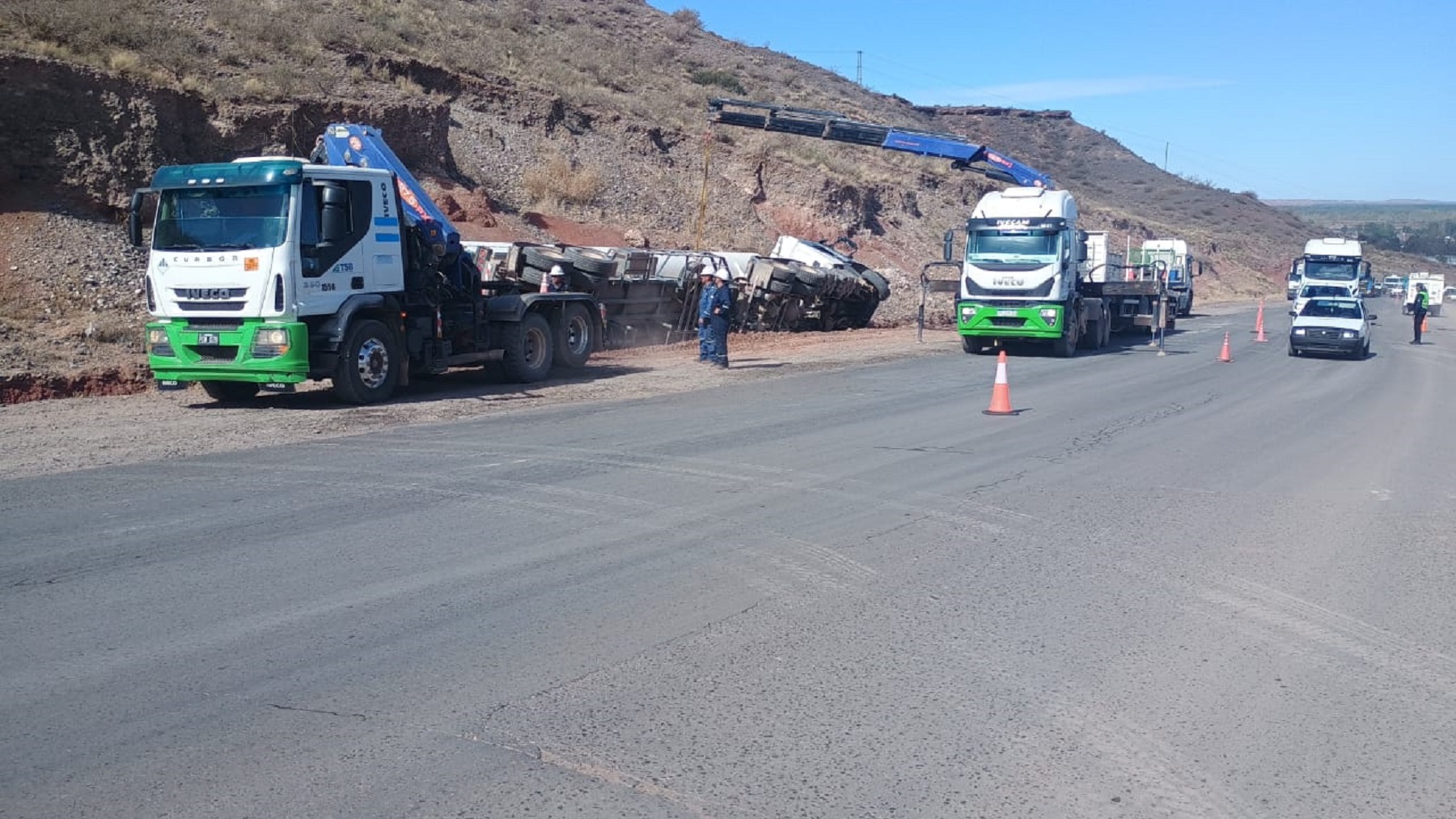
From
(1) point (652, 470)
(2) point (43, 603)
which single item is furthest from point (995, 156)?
(2) point (43, 603)

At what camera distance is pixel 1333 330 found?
28.8 metres

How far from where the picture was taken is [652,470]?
37.4ft

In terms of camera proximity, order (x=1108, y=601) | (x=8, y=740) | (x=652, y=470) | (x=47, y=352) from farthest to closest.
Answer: (x=47, y=352) < (x=652, y=470) < (x=1108, y=601) < (x=8, y=740)

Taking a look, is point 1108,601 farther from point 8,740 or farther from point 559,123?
point 559,123

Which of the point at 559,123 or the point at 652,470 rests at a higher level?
the point at 559,123

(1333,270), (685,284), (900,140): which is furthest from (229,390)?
(1333,270)

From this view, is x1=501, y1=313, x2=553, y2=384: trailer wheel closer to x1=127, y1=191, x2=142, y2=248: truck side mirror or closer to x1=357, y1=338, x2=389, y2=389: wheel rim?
x1=357, y1=338, x2=389, y2=389: wheel rim

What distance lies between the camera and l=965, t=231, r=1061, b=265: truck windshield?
25328mm

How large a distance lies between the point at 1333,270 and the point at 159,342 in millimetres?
45271

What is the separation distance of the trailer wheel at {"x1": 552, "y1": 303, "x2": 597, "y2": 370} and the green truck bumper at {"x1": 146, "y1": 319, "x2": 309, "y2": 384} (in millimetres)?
5488

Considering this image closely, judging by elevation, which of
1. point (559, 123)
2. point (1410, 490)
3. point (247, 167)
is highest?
point (559, 123)

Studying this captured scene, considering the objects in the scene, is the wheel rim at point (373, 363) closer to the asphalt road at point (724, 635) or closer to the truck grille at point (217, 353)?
the truck grille at point (217, 353)

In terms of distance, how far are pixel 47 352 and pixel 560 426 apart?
27.4 ft

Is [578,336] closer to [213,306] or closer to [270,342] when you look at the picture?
[270,342]
